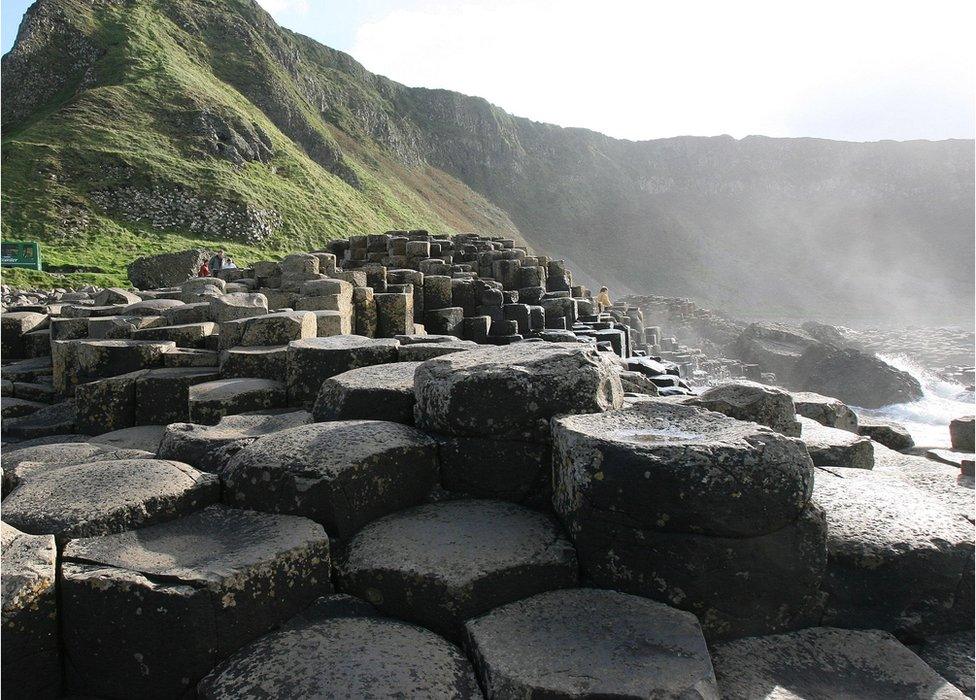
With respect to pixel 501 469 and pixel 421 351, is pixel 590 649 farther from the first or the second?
pixel 421 351

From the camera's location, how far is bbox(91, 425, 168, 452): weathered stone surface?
4.82 meters

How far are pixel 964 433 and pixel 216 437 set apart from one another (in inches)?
381

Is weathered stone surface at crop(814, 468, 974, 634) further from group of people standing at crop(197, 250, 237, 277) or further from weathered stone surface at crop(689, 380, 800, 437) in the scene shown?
group of people standing at crop(197, 250, 237, 277)

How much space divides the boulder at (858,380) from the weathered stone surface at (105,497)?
84.3 ft

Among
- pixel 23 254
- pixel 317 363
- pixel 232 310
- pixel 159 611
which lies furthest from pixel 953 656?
pixel 23 254

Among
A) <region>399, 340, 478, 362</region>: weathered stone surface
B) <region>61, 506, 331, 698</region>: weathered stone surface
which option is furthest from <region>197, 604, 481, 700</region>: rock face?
<region>399, 340, 478, 362</region>: weathered stone surface

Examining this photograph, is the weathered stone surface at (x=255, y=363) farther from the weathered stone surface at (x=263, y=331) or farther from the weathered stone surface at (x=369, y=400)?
the weathered stone surface at (x=369, y=400)

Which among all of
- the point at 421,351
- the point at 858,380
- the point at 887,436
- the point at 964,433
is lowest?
the point at 858,380

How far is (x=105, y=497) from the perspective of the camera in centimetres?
299

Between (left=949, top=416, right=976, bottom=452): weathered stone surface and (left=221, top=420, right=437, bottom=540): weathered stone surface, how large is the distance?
863 centimetres

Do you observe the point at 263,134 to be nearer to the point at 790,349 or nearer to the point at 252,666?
the point at 790,349

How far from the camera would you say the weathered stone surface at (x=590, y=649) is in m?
2.24

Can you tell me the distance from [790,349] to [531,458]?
3178 cm

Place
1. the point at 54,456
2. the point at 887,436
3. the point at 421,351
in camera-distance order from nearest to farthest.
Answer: the point at 54,456, the point at 421,351, the point at 887,436
